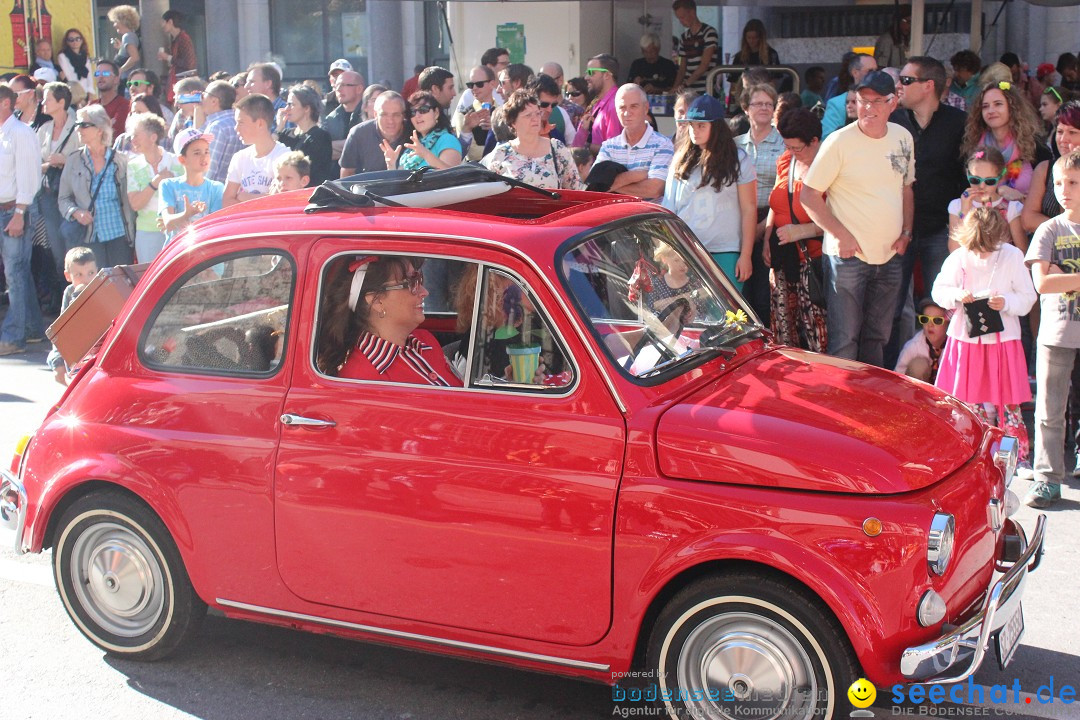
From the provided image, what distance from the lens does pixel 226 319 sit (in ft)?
15.0

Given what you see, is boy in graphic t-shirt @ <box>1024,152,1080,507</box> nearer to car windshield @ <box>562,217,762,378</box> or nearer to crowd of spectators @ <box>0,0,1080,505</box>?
crowd of spectators @ <box>0,0,1080,505</box>

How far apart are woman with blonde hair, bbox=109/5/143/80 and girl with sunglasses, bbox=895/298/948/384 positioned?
40.5 ft

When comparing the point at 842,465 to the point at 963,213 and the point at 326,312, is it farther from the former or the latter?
the point at 963,213

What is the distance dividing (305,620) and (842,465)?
2.00 meters

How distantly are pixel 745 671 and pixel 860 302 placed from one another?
166 inches

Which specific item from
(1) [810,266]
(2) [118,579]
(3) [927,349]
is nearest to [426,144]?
(1) [810,266]

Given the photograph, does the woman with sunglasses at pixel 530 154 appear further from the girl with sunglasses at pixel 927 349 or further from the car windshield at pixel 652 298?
the car windshield at pixel 652 298

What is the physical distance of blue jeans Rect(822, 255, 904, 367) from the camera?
24.7 ft

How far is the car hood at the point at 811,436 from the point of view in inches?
147

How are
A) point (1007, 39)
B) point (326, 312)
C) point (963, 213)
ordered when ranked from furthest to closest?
point (1007, 39), point (963, 213), point (326, 312)

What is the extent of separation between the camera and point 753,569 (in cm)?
379

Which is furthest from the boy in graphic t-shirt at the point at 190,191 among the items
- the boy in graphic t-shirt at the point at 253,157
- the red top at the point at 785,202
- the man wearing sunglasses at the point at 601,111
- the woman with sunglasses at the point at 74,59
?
the woman with sunglasses at the point at 74,59

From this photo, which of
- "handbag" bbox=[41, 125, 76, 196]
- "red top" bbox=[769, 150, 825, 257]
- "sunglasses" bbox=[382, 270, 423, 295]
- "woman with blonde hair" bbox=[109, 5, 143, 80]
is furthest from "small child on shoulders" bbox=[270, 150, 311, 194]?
"woman with blonde hair" bbox=[109, 5, 143, 80]

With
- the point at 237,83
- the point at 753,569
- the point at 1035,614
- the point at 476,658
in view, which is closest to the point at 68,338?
the point at 476,658
